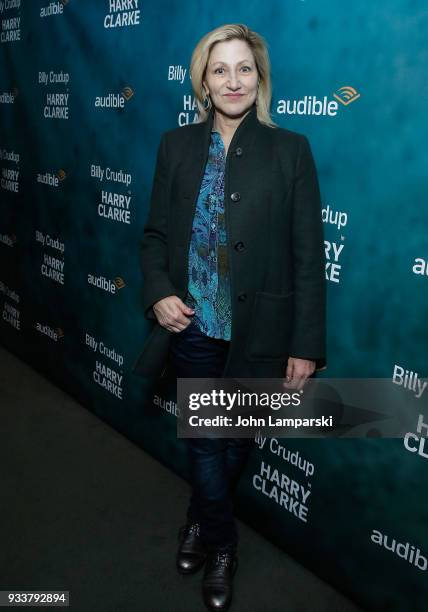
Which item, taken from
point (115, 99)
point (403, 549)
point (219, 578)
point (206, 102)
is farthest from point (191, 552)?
point (115, 99)

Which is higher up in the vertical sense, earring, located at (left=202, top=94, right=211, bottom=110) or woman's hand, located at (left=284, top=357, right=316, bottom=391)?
earring, located at (left=202, top=94, right=211, bottom=110)

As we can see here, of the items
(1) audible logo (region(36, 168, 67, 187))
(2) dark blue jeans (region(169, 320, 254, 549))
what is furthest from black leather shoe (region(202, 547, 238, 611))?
(1) audible logo (region(36, 168, 67, 187))

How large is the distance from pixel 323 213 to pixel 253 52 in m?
0.48

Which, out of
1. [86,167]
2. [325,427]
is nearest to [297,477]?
[325,427]

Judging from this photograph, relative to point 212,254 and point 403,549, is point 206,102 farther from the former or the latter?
point 403,549

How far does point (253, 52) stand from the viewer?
4.97ft

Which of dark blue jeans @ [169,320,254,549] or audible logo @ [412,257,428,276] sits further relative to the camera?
dark blue jeans @ [169,320,254,549]

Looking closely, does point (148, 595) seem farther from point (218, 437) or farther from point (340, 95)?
point (340, 95)

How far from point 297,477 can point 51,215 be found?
188cm

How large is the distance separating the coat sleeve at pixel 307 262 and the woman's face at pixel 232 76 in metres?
0.19

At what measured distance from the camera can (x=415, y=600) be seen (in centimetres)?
171

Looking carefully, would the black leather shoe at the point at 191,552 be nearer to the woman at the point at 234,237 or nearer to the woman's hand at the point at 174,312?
the woman at the point at 234,237

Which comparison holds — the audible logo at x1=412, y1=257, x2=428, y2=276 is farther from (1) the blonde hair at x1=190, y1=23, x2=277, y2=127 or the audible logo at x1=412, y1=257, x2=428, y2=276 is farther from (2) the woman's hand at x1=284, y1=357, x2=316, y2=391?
(1) the blonde hair at x1=190, y1=23, x2=277, y2=127

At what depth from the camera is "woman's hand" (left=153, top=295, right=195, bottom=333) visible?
164cm
